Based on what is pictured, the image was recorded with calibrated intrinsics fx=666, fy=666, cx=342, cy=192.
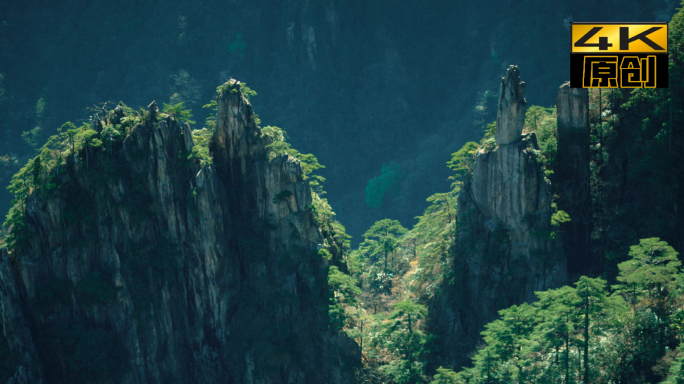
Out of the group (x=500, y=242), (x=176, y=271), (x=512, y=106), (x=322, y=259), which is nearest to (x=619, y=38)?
(x=512, y=106)

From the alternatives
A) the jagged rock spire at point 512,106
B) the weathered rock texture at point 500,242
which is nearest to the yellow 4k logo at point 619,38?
the jagged rock spire at point 512,106

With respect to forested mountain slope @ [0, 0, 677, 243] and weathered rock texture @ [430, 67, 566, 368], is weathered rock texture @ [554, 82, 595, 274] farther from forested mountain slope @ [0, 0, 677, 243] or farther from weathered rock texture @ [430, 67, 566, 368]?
forested mountain slope @ [0, 0, 677, 243]

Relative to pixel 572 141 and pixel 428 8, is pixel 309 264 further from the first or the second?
pixel 428 8

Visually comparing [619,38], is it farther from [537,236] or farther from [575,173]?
[575,173]

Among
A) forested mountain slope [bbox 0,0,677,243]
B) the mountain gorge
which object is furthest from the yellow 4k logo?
forested mountain slope [bbox 0,0,677,243]

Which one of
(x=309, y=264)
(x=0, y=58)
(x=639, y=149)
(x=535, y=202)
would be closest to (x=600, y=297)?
(x=535, y=202)

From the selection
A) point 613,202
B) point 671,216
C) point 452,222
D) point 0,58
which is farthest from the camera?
point 0,58
